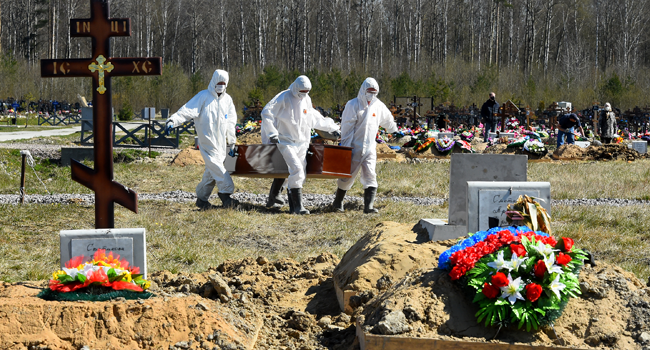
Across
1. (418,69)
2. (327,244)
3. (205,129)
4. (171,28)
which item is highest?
(171,28)

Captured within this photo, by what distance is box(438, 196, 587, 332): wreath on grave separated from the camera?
13.6 ft

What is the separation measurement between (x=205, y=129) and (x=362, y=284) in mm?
5950

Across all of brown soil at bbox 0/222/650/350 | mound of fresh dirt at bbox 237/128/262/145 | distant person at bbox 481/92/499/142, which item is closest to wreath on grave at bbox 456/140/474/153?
distant person at bbox 481/92/499/142

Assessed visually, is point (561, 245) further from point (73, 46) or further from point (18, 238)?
point (73, 46)

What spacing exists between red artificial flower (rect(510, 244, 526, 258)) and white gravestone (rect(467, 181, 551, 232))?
4.89 feet

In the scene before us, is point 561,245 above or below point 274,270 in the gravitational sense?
above

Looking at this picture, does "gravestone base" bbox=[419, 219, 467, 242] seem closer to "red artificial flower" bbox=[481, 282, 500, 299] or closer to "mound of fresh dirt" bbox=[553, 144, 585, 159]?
"red artificial flower" bbox=[481, 282, 500, 299]

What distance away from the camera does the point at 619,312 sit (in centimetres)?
437

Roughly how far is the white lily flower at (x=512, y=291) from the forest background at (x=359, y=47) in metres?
38.6

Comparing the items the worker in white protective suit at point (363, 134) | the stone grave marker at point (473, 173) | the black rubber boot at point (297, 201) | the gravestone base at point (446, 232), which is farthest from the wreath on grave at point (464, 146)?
the gravestone base at point (446, 232)

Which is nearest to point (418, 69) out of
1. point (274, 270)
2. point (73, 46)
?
point (73, 46)

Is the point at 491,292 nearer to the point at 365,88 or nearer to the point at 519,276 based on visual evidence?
the point at 519,276

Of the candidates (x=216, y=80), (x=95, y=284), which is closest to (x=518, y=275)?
(x=95, y=284)

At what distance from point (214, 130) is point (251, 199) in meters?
2.23
